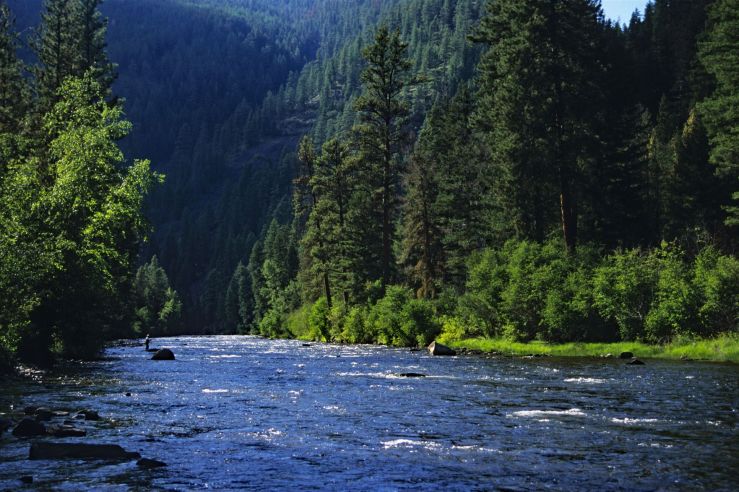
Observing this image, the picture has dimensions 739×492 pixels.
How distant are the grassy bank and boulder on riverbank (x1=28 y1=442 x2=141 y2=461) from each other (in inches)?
1146

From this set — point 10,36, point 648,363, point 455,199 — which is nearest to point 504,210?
point 455,199

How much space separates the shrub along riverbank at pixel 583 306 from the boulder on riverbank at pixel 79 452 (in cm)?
2944

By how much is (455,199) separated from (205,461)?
190 feet

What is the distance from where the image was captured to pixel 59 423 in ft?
60.4

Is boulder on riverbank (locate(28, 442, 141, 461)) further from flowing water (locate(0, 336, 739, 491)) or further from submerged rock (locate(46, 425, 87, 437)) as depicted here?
submerged rock (locate(46, 425, 87, 437))

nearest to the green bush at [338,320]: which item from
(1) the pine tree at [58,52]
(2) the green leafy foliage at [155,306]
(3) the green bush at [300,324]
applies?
(3) the green bush at [300,324]

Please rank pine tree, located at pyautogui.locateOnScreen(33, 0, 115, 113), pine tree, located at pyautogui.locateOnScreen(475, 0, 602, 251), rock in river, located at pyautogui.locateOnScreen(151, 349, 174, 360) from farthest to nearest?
pine tree, located at pyautogui.locateOnScreen(33, 0, 115, 113)
pine tree, located at pyautogui.locateOnScreen(475, 0, 602, 251)
rock in river, located at pyautogui.locateOnScreen(151, 349, 174, 360)

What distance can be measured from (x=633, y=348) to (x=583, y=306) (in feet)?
14.6

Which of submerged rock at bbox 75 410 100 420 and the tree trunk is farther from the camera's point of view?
the tree trunk

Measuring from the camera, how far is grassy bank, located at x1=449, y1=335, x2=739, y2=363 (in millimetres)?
35688

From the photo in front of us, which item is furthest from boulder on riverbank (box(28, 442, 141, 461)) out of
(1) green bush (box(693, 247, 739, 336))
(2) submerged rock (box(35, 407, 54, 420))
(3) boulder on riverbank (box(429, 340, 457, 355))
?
(3) boulder on riverbank (box(429, 340, 457, 355))

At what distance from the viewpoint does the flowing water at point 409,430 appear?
12758 mm

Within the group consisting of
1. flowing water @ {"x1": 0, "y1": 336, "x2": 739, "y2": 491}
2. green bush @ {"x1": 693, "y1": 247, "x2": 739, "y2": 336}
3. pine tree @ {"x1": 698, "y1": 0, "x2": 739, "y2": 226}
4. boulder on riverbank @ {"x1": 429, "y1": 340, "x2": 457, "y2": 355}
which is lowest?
flowing water @ {"x1": 0, "y1": 336, "x2": 739, "y2": 491}

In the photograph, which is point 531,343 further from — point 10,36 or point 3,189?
point 10,36
